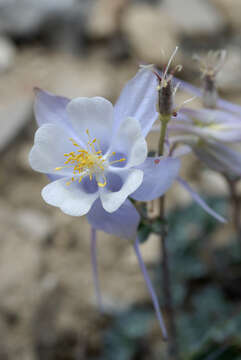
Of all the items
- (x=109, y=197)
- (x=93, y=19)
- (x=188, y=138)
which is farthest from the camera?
(x=93, y=19)

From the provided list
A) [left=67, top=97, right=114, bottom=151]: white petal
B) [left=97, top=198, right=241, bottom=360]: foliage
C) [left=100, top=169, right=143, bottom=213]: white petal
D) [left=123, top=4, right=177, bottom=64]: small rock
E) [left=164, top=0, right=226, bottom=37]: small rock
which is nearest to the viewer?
[left=100, top=169, right=143, bottom=213]: white petal

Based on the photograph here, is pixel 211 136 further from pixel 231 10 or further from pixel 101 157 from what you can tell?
pixel 231 10

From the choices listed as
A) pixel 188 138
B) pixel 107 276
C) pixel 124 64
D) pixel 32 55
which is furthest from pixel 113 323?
pixel 32 55

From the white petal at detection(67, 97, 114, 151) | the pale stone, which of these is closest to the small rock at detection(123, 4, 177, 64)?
the pale stone

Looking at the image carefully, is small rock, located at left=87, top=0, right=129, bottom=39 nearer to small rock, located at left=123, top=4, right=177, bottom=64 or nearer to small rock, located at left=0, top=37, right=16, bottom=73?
small rock, located at left=123, top=4, right=177, bottom=64

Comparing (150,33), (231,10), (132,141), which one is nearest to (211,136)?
(132,141)

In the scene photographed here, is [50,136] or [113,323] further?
[113,323]

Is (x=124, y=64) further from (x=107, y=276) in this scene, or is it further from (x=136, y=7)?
(x=107, y=276)
